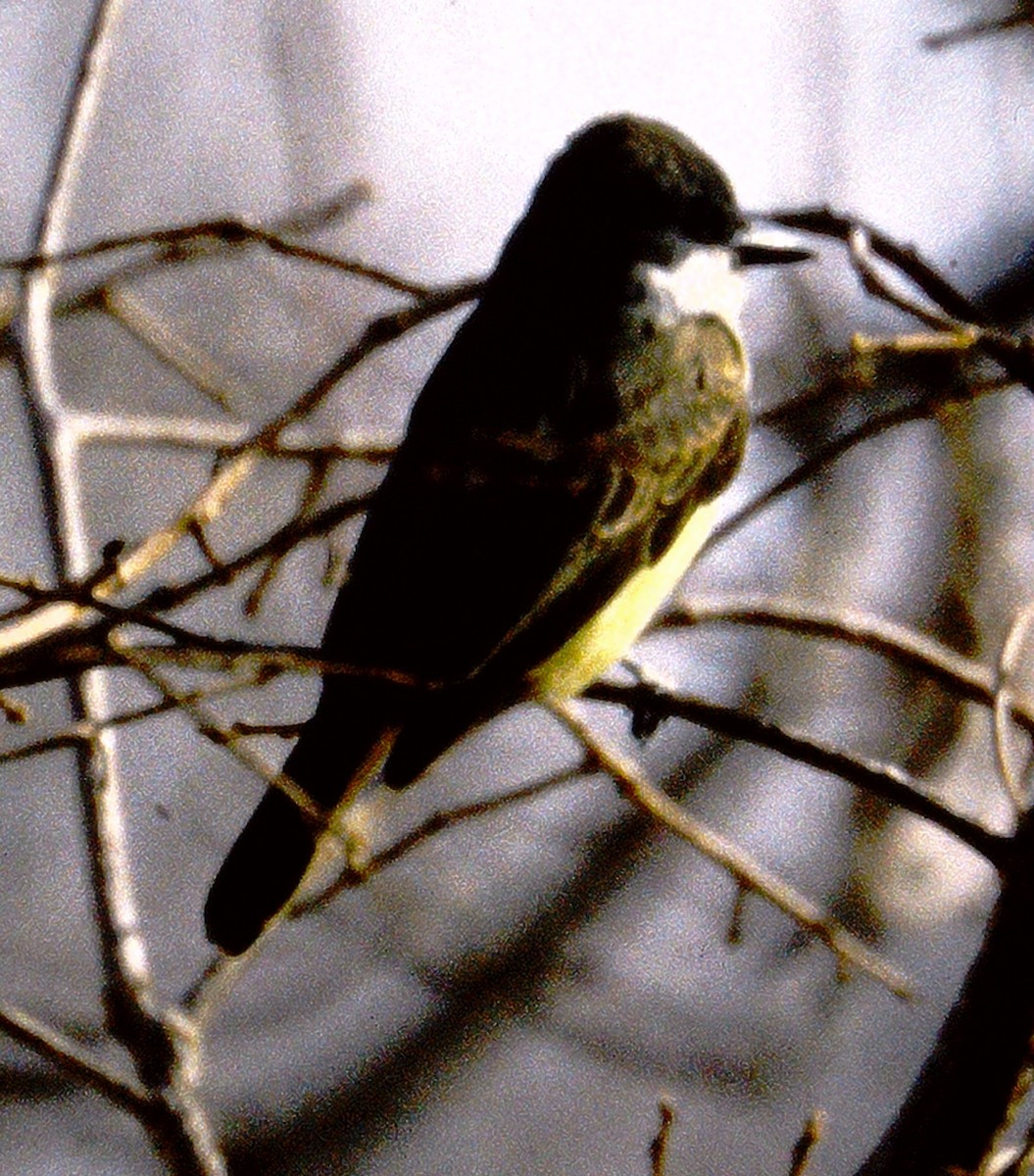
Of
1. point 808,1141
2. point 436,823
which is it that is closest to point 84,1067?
point 436,823

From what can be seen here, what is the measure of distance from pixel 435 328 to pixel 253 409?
660 millimetres

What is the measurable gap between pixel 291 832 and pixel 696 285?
3.74 ft

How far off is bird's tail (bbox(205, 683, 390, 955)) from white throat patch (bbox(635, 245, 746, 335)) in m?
0.86

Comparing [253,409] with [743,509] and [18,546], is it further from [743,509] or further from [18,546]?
[743,509]

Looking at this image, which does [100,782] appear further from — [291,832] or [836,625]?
[836,625]

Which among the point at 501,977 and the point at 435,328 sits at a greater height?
the point at 435,328

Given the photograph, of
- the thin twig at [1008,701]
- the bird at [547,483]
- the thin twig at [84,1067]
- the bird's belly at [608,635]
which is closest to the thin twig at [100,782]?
the thin twig at [84,1067]

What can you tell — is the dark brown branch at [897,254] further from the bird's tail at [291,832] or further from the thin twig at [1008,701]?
the bird's tail at [291,832]

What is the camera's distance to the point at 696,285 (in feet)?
9.92

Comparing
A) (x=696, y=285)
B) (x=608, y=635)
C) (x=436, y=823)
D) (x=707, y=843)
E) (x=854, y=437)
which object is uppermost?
(x=854, y=437)

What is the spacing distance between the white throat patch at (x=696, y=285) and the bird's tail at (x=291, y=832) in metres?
0.86

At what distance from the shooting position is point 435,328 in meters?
5.04

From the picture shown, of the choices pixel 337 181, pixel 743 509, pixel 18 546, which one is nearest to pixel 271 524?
pixel 18 546

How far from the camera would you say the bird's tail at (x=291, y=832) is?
2.56 metres
